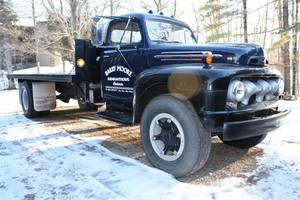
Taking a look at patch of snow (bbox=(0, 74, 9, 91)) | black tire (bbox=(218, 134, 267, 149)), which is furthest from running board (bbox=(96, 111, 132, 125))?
patch of snow (bbox=(0, 74, 9, 91))

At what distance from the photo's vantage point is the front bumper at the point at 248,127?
140 inches

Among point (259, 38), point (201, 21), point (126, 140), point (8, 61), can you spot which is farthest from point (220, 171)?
point (8, 61)

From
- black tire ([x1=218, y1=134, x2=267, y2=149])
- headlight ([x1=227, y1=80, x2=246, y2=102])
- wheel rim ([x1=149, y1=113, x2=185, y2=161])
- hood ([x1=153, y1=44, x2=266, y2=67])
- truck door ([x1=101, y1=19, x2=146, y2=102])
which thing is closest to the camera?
headlight ([x1=227, y1=80, x2=246, y2=102])

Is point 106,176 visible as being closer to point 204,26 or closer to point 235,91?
point 235,91

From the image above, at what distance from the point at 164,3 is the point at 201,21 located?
7.34 m

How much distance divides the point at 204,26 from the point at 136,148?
548 inches

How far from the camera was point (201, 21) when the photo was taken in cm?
1892

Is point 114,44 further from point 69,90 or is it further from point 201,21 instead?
point 201,21

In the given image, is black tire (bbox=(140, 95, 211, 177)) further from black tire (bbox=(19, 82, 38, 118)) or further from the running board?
black tire (bbox=(19, 82, 38, 118))

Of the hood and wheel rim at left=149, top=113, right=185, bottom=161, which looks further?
the hood

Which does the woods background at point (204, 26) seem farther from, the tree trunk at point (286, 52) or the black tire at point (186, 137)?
the black tire at point (186, 137)

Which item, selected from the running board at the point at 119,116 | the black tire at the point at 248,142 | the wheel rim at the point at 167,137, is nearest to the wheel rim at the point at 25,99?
the running board at the point at 119,116

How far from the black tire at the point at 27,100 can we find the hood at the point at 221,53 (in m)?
4.30

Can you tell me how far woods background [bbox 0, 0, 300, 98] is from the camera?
14.5m
